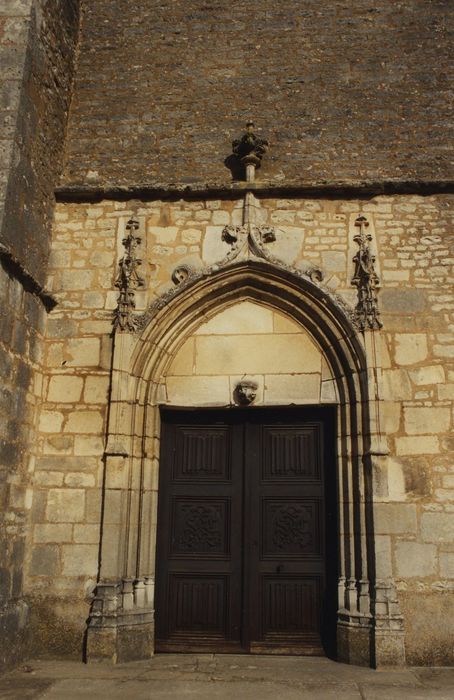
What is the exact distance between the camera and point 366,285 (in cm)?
555

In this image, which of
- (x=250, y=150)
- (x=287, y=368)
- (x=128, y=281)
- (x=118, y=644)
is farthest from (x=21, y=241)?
(x=118, y=644)

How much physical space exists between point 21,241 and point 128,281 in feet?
3.06

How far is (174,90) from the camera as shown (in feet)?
21.5

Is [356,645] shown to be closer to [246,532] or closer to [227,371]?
[246,532]

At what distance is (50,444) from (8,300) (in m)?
1.26

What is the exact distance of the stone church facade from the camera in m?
5.09

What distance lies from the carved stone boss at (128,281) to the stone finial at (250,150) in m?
1.13

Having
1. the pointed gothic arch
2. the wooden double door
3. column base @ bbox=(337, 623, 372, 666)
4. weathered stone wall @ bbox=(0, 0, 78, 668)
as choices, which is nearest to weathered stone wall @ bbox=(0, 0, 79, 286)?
weathered stone wall @ bbox=(0, 0, 78, 668)

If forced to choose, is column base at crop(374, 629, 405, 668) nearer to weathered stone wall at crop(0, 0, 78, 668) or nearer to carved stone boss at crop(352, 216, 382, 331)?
carved stone boss at crop(352, 216, 382, 331)

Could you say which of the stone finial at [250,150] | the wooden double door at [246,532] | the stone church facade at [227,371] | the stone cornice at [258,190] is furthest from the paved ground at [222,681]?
the stone finial at [250,150]

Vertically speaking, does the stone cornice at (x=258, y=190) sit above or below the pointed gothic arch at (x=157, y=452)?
above

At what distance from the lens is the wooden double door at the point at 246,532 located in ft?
17.6

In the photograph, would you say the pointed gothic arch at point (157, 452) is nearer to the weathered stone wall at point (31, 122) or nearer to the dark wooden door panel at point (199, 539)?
the dark wooden door panel at point (199, 539)

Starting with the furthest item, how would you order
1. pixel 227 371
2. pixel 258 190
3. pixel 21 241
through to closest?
pixel 258 190
pixel 227 371
pixel 21 241
